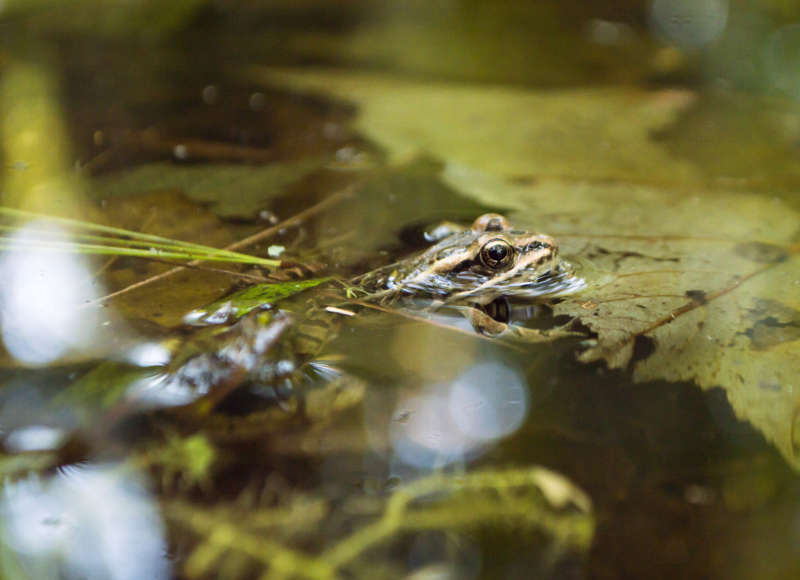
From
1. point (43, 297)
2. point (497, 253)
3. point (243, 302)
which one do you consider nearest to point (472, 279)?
point (497, 253)

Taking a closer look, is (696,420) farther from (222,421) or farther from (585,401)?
(222,421)

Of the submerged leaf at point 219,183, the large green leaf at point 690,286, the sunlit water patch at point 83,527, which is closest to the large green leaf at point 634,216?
the large green leaf at point 690,286

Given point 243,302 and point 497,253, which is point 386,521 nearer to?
point 243,302

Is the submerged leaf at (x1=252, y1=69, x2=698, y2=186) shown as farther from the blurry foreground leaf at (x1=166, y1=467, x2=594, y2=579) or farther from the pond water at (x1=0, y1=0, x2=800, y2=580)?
the blurry foreground leaf at (x1=166, y1=467, x2=594, y2=579)

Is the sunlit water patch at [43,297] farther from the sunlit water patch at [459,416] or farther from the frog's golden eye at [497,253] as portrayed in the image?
the frog's golden eye at [497,253]

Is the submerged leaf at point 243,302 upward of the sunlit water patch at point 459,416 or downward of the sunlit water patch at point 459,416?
upward

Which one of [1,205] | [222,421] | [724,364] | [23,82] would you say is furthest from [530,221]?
[23,82]
